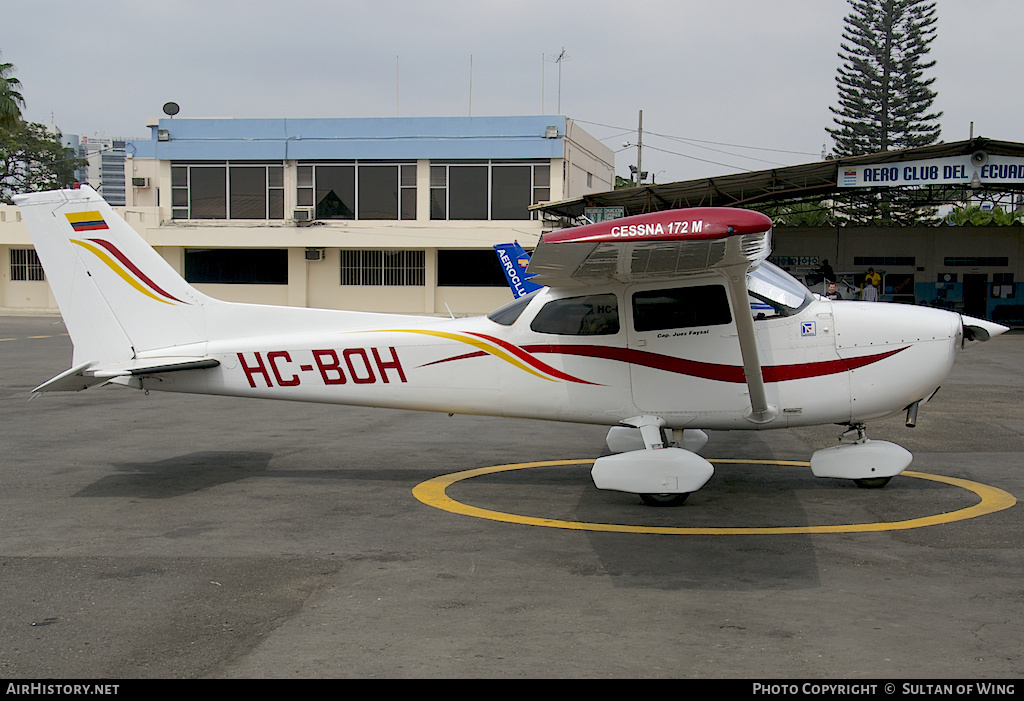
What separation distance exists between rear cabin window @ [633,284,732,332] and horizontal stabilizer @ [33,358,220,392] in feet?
13.7

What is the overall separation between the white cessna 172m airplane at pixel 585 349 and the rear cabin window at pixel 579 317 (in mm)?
13

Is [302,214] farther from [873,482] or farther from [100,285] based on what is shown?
[873,482]

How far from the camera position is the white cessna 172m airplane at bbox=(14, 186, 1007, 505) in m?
8.17

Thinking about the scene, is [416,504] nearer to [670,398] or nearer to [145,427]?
[670,398]

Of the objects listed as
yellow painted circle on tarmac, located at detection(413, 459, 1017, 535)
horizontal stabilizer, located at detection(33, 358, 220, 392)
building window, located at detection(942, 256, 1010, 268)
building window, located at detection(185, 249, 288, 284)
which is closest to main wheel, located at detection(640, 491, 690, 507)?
yellow painted circle on tarmac, located at detection(413, 459, 1017, 535)

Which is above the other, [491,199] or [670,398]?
[491,199]

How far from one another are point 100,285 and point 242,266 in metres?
36.2

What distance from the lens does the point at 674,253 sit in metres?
7.21

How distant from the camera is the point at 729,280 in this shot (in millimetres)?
7504

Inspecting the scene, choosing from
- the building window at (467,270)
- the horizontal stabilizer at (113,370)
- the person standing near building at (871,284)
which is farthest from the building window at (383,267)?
the horizontal stabilizer at (113,370)

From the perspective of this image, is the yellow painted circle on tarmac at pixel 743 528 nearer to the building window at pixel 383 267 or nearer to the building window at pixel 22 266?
the building window at pixel 383 267

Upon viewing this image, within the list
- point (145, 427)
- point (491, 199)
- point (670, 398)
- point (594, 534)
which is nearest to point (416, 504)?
point (594, 534)
